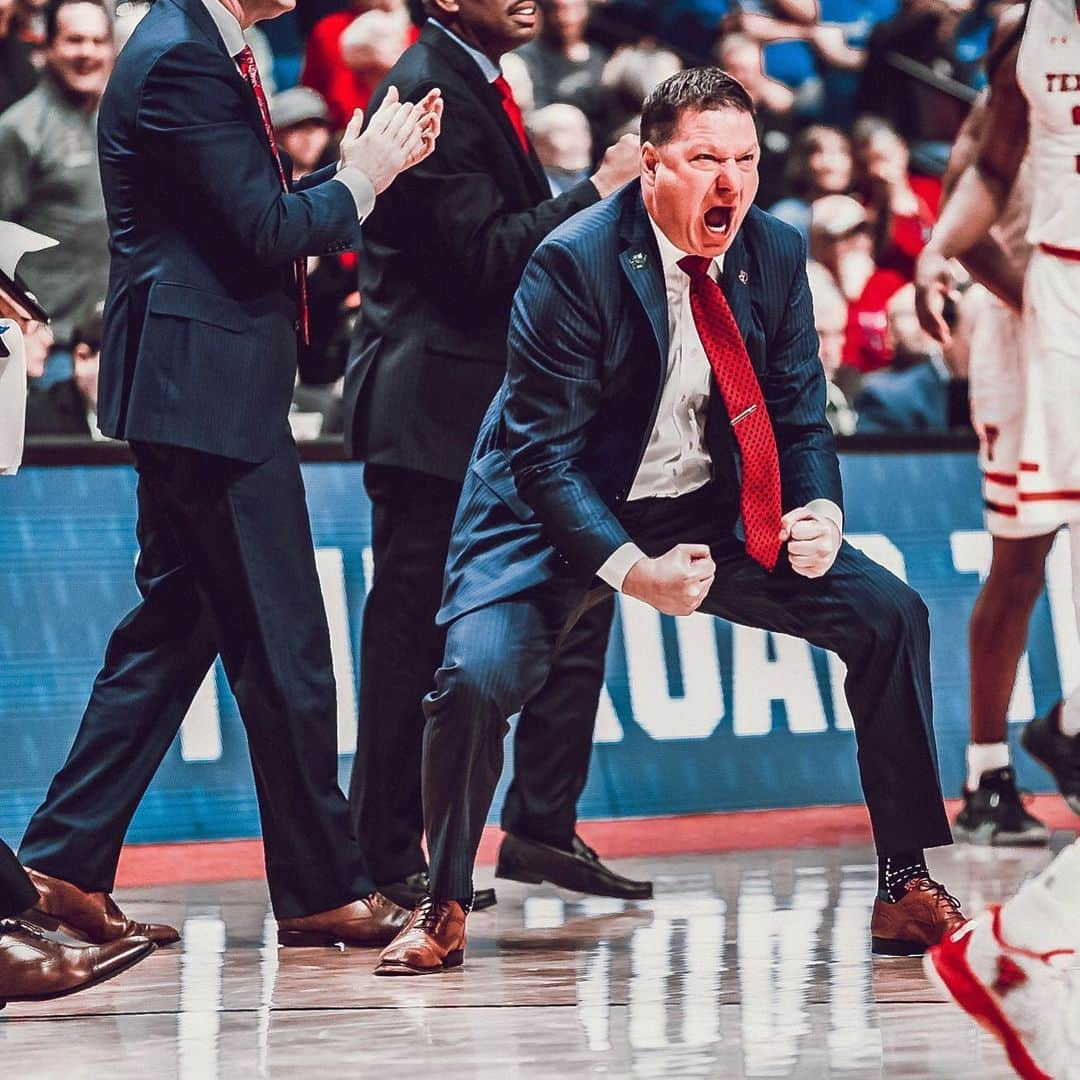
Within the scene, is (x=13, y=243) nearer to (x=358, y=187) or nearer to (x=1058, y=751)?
(x=358, y=187)

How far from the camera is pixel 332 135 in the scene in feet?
24.9

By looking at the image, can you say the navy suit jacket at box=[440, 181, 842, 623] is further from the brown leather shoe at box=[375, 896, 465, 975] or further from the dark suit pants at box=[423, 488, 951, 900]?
the brown leather shoe at box=[375, 896, 465, 975]

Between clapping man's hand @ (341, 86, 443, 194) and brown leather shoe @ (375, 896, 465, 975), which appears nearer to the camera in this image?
brown leather shoe @ (375, 896, 465, 975)

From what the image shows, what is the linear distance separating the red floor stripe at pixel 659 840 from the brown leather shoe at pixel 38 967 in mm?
1351

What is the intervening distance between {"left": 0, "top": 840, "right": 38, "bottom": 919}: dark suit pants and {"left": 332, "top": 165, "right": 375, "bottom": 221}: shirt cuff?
1.39 metres

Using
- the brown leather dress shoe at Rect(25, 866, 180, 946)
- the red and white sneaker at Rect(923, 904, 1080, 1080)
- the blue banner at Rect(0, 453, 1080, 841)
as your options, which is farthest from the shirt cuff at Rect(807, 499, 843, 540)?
the blue banner at Rect(0, 453, 1080, 841)

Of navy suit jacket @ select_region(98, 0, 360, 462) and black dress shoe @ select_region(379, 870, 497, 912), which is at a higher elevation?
navy suit jacket @ select_region(98, 0, 360, 462)

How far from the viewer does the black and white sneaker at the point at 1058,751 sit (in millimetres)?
5297

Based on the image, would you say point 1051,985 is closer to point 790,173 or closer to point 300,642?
point 300,642

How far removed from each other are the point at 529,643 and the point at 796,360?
2.58ft

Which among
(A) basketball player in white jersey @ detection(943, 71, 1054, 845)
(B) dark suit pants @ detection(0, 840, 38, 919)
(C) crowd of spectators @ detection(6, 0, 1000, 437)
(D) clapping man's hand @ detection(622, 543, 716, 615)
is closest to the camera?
(B) dark suit pants @ detection(0, 840, 38, 919)

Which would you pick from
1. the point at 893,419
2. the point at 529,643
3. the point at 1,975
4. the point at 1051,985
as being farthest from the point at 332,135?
the point at 1051,985

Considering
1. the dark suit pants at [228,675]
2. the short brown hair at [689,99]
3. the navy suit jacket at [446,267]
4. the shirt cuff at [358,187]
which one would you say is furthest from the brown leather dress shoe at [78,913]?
the short brown hair at [689,99]

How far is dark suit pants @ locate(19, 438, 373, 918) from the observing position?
3.98 m
